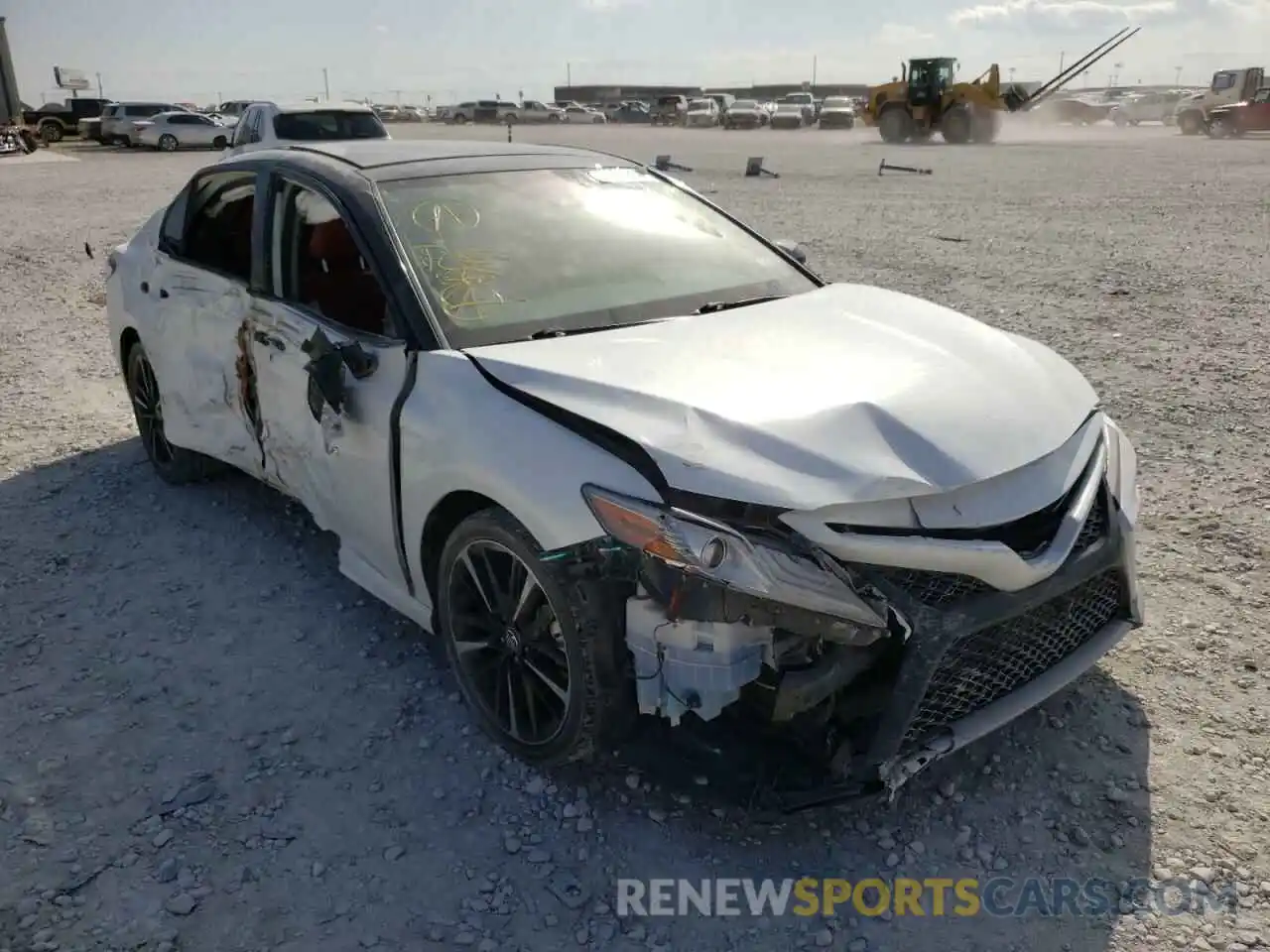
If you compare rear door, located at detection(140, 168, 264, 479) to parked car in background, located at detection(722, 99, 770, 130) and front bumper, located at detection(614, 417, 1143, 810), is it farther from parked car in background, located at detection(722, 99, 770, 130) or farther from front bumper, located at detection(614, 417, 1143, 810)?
parked car in background, located at detection(722, 99, 770, 130)

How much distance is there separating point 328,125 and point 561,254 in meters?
14.1

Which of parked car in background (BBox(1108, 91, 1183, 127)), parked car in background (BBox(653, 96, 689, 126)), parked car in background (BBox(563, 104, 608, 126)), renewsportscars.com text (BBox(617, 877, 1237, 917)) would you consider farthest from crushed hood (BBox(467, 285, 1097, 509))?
parked car in background (BBox(563, 104, 608, 126))

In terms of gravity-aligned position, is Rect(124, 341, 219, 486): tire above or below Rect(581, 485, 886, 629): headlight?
below

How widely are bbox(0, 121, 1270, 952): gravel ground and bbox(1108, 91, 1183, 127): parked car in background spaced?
52096 millimetres

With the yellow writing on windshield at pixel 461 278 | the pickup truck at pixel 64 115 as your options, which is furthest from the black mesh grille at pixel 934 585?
the pickup truck at pixel 64 115

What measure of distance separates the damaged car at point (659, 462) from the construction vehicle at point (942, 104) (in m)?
31.9

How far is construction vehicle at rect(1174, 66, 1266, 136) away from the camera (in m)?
37.8

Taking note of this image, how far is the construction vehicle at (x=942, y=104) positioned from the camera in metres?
32.3

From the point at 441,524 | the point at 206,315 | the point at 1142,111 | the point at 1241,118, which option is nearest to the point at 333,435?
the point at 441,524

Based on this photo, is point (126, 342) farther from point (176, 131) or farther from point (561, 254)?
point (176, 131)

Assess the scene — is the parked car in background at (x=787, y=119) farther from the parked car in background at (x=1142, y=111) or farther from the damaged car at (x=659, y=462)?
the damaged car at (x=659, y=462)

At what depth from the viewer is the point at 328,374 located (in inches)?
126

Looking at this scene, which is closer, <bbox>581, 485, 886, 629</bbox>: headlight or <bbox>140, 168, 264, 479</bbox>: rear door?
<bbox>581, 485, 886, 629</bbox>: headlight

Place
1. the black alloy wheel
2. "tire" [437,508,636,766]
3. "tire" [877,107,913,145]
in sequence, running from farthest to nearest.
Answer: "tire" [877,107,913,145], the black alloy wheel, "tire" [437,508,636,766]
